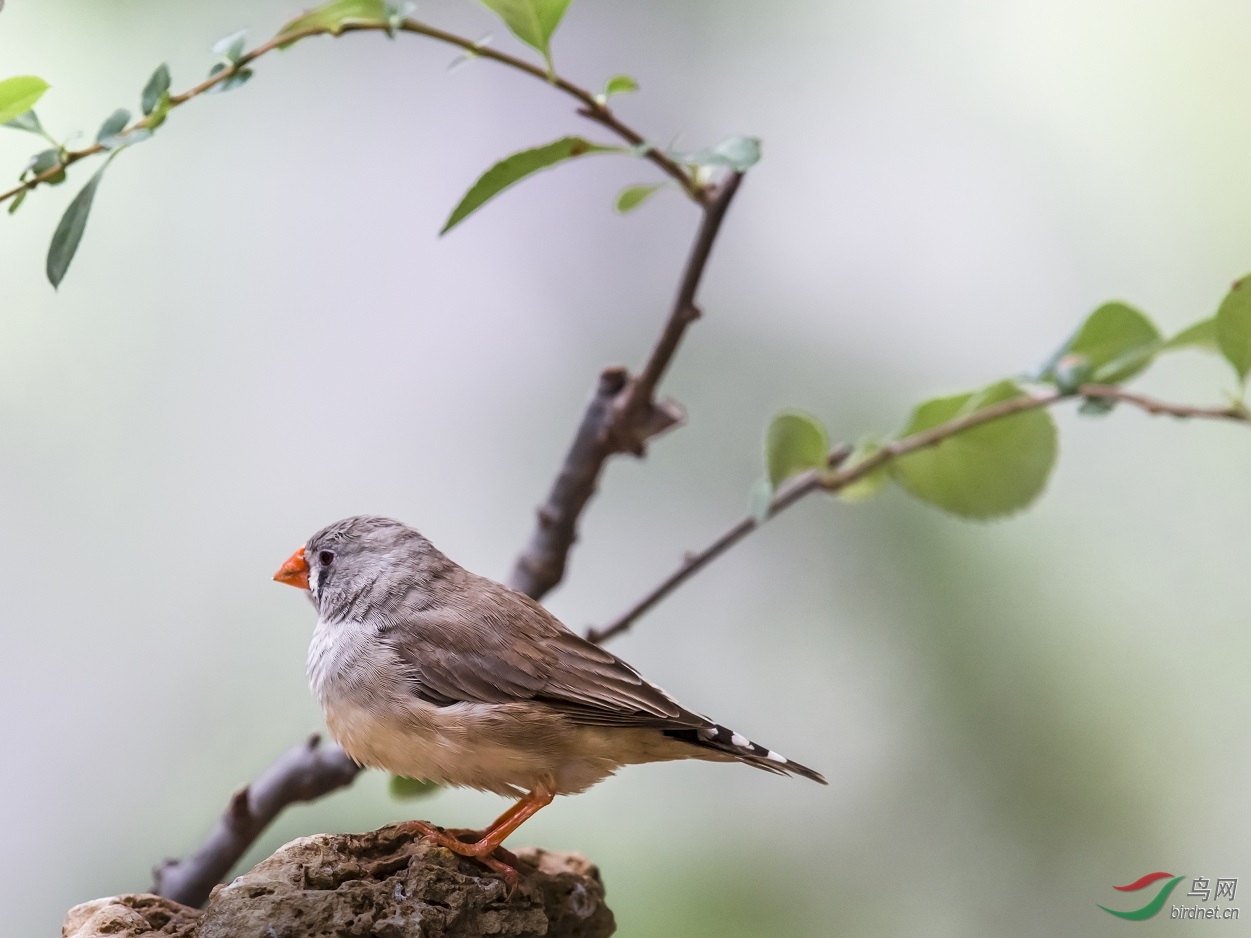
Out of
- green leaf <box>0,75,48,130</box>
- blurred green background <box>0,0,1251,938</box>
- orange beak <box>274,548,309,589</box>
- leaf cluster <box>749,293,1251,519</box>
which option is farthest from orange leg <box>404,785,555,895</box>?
blurred green background <box>0,0,1251,938</box>

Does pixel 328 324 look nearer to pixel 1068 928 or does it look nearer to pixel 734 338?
pixel 734 338

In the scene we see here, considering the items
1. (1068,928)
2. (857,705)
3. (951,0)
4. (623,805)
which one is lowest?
(1068,928)

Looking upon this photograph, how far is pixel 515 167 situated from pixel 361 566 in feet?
2.23

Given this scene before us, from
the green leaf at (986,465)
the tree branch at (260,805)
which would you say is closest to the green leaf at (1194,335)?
the green leaf at (986,465)

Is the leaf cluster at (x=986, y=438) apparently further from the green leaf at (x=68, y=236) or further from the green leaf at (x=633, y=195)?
the green leaf at (x=68, y=236)

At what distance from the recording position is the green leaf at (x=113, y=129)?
5.29 ft

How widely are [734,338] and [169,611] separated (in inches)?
73.7

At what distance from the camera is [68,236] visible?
156 cm

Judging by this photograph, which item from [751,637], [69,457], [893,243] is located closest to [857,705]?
[751,637]

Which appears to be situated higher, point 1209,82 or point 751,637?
point 1209,82

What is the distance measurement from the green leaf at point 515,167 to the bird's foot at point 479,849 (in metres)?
0.85

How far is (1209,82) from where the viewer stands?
131 inches

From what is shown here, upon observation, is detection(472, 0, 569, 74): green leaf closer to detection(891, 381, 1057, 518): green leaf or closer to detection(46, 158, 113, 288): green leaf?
detection(46, 158, 113, 288): green leaf

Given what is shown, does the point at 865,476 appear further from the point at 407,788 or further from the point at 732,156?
the point at 407,788
